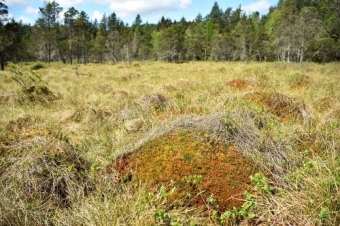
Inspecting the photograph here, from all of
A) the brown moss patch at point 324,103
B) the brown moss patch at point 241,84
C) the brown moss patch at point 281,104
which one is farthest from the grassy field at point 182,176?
the brown moss patch at point 241,84

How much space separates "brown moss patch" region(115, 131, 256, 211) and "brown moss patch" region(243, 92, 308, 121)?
2671 millimetres

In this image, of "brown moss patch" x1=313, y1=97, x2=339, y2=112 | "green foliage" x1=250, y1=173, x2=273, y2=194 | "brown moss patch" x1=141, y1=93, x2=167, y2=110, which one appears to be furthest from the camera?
"brown moss patch" x1=141, y1=93, x2=167, y2=110

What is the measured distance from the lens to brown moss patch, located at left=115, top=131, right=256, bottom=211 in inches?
128

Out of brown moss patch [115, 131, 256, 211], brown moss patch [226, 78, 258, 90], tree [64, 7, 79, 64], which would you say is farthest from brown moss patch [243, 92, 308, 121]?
tree [64, 7, 79, 64]

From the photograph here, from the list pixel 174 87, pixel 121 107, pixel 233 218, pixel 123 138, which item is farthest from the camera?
pixel 174 87

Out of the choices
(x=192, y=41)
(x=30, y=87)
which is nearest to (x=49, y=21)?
(x=192, y=41)

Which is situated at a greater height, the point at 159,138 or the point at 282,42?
the point at 282,42

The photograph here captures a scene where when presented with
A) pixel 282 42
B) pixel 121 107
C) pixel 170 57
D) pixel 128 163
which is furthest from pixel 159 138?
pixel 170 57

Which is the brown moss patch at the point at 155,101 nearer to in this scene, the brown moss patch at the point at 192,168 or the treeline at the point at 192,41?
the brown moss patch at the point at 192,168

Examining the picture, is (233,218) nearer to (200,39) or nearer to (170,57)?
(170,57)

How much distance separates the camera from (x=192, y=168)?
3539 mm

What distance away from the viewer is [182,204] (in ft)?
10.4

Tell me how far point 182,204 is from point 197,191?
0.79 ft

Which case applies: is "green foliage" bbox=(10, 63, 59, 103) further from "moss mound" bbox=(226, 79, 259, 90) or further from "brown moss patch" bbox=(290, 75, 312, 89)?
"brown moss patch" bbox=(290, 75, 312, 89)
